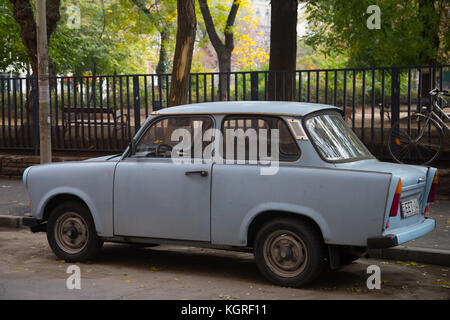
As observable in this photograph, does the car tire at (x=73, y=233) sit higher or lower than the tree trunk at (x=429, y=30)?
lower

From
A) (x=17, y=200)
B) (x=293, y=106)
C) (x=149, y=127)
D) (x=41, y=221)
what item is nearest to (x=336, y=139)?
(x=293, y=106)

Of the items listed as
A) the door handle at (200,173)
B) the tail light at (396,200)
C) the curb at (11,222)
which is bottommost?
the curb at (11,222)

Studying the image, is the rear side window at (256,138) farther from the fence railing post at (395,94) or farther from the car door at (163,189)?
the fence railing post at (395,94)

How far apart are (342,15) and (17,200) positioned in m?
8.44

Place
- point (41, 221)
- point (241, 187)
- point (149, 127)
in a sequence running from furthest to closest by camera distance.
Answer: point (41, 221) → point (149, 127) → point (241, 187)

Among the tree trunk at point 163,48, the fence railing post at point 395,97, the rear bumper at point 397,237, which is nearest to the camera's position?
the rear bumper at point 397,237

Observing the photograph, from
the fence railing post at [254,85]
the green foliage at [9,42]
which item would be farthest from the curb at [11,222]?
the green foliage at [9,42]

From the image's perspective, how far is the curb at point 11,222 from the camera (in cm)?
1059

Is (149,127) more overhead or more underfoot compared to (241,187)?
more overhead

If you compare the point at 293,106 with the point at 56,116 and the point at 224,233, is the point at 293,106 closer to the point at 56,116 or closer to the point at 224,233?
the point at 224,233

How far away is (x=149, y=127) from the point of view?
7.60 meters

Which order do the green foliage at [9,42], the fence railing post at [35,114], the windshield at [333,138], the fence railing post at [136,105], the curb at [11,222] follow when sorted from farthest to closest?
the green foliage at [9,42] < the fence railing post at [35,114] < the fence railing post at [136,105] < the curb at [11,222] < the windshield at [333,138]

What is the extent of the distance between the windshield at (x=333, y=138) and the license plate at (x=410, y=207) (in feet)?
2.32

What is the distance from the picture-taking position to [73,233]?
25.8 feet
